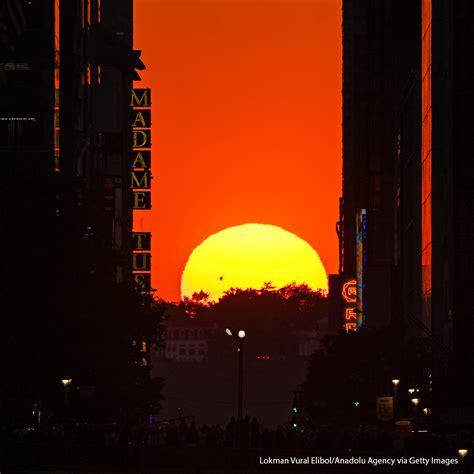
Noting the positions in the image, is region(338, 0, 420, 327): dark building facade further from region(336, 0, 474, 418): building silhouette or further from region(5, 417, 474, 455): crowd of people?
region(5, 417, 474, 455): crowd of people

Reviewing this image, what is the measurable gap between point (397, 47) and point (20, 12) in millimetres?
146539

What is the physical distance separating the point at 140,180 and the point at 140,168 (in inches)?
147

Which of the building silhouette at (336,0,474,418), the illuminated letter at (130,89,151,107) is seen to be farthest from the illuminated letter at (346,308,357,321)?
the illuminated letter at (130,89,151,107)

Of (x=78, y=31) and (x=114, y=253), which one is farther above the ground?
(x=78, y=31)

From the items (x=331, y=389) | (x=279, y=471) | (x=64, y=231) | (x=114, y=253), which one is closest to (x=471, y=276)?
(x=331, y=389)

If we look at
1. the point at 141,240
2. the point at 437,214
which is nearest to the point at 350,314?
the point at 141,240

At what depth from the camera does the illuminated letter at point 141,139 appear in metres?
167

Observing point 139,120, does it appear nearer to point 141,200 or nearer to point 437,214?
point 141,200

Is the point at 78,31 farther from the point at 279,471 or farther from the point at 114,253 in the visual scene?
the point at 279,471

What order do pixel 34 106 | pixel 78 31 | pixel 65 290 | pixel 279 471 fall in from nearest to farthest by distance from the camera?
pixel 279 471
pixel 65 290
pixel 34 106
pixel 78 31

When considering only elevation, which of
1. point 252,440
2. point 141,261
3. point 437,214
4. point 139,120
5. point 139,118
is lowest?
point 252,440

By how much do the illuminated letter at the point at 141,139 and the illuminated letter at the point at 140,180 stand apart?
349 cm

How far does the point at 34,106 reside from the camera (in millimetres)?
118625

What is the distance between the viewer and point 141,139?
552 feet
